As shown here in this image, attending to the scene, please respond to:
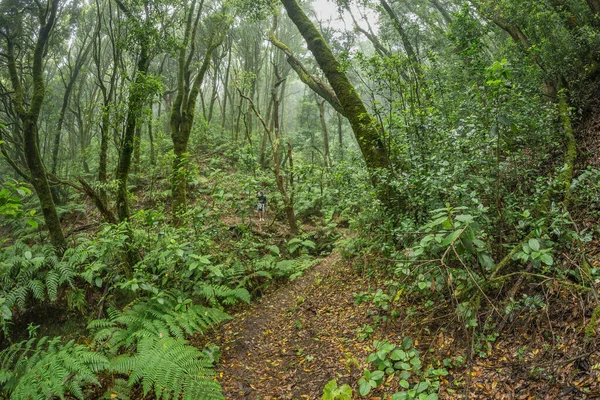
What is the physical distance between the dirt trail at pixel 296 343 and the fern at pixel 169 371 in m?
0.51

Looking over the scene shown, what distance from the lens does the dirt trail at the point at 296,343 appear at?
3519mm

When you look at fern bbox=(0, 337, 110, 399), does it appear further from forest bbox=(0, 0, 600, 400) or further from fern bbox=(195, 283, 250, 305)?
fern bbox=(195, 283, 250, 305)

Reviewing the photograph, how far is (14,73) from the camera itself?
7.31m

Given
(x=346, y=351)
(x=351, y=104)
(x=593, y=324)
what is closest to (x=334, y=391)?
(x=346, y=351)

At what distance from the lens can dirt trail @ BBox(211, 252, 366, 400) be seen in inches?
139

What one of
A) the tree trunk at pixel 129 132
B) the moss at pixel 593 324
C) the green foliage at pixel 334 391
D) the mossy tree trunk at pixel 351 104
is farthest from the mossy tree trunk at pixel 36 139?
the moss at pixel 593 324

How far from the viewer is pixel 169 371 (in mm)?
3236

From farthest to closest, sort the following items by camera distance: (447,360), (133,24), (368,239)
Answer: (133,24), (368,239), (447,360)

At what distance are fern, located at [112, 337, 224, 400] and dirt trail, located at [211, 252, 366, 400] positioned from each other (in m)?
0.51

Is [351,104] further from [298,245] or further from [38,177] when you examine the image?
[38,177]

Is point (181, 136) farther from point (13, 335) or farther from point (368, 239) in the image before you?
point (368, 239)

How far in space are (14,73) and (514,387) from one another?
10.1 m

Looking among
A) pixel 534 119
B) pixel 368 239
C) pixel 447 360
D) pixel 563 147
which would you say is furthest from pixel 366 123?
pixel 447 360

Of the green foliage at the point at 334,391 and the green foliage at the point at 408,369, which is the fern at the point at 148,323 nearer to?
the green foliage at the point at 334,391
